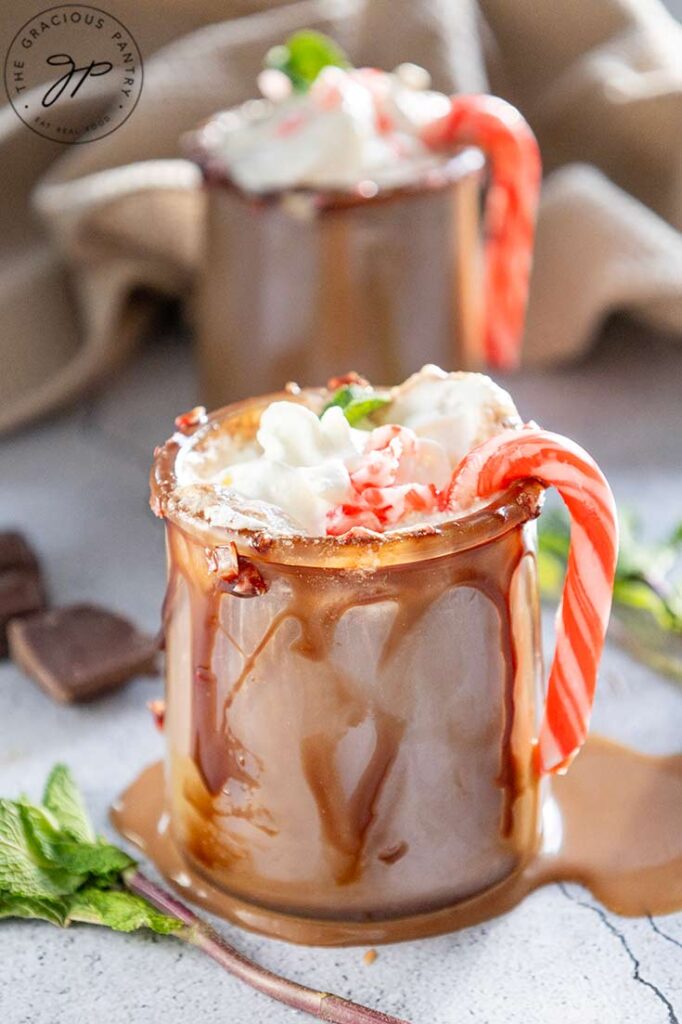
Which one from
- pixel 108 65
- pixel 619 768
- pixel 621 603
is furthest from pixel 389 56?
pixel 619 768

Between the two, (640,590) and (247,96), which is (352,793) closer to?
(640,590)

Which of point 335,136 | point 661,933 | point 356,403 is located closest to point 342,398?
point 356,403

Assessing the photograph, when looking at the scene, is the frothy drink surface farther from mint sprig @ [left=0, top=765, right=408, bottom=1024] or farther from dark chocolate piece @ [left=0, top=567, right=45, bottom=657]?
dark chocolate piece @ [left=0, top=567, right=45, bottom=657]

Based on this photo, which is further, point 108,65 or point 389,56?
point 389,56

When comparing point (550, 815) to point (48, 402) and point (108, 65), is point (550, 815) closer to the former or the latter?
point (48, 402)

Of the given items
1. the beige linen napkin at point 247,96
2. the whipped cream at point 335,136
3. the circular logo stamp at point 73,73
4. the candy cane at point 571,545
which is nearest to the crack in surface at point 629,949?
the candy cane at point 571,545

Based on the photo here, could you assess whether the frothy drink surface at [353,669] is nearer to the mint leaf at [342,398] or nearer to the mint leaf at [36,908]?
the mint leaf at [342,398]

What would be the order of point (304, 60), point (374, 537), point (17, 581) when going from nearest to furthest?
point (374, 537) < point (17, 581) < point (304, 60)
